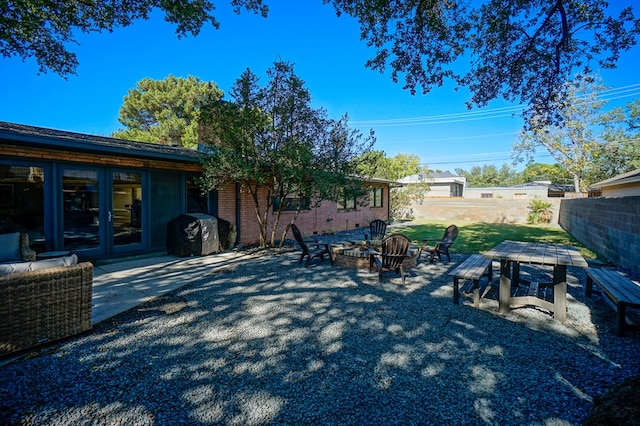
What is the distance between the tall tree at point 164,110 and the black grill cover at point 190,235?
1759cm

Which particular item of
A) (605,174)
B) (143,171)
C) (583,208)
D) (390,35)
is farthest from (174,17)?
(605,174)

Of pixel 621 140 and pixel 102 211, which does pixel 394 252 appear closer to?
pixel 102 211

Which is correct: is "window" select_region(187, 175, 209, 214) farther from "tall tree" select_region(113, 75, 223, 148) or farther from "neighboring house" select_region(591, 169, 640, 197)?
"tall tree" select_region(113, 75, 223, 148)

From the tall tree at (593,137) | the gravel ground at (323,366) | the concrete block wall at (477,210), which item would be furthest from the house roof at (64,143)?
the tall tree at (593,137)

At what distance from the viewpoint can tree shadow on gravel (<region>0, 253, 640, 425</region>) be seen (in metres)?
2.29

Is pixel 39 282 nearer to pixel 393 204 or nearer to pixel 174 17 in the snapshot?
pixel 174 17

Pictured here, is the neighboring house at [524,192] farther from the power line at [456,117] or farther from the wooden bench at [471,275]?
the wooden bench at [471,275]

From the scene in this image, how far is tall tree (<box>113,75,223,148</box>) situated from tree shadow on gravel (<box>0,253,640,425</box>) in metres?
22.9

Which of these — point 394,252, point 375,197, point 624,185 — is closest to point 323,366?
point 394,252

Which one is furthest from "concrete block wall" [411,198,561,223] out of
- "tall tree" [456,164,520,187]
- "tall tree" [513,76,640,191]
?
"tall tree" [456,164,520,187]

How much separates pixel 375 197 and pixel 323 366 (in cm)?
1622

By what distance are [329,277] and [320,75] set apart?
10238mm

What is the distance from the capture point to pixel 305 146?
316 inches

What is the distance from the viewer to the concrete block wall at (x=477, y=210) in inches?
754
